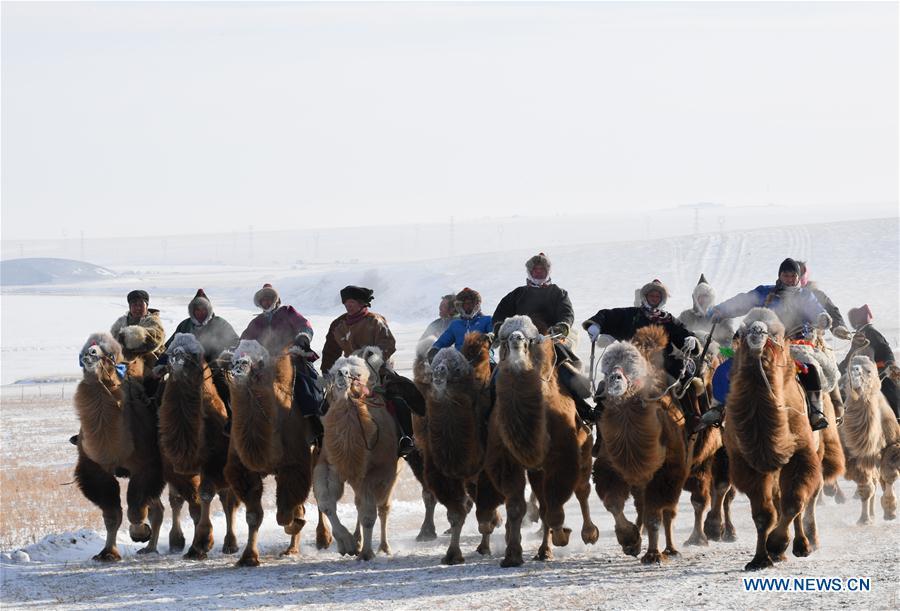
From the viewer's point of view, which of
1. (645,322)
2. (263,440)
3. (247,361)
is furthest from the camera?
(645,322)

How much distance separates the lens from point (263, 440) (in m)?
12.4

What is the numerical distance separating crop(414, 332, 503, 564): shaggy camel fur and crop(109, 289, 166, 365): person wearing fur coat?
3180mm

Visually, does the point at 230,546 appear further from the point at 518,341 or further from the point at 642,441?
the point at 642,441

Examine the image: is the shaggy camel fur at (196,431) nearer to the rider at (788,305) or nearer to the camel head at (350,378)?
the camel head at (350,378)

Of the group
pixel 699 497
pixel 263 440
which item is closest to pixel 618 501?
pixel 699 497

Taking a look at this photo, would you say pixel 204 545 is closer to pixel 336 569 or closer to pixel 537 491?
pixel 336 569

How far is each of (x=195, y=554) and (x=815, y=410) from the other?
5.91 meters

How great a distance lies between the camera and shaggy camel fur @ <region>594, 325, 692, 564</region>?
1149 cm

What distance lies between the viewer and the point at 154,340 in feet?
46.1

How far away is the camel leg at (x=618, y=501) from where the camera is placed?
12.1m

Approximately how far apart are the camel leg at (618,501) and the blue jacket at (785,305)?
2.00 meters

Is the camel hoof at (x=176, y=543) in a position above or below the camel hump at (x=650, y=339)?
below

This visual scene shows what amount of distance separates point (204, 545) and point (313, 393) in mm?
1785

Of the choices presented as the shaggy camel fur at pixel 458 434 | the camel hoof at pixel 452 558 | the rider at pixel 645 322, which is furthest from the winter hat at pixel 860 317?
the camel hoof at pixel 452 558
